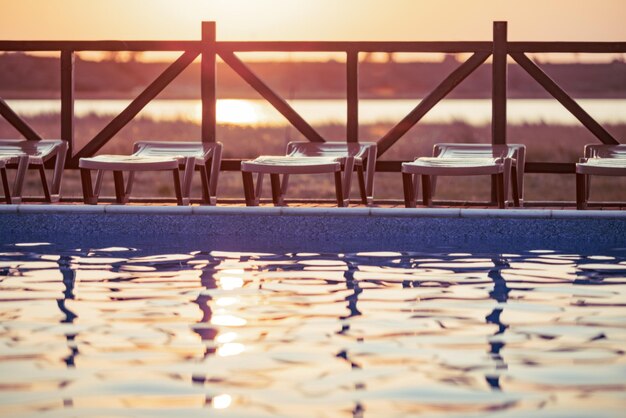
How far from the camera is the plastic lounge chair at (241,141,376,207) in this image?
24.3 feet

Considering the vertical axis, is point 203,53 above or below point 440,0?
below

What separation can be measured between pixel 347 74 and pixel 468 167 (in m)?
1.47

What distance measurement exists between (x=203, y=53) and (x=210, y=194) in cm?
110

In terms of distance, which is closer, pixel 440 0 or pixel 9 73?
pixel 440 0

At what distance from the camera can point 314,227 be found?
21.5 feet

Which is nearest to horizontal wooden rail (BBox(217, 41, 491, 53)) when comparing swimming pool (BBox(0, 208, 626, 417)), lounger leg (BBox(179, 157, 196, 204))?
lounger leg (BBox(179, 157, 196, 204))

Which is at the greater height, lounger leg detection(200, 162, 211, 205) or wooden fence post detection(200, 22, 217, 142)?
wooden fence post detection(200, 22, 217, 142)

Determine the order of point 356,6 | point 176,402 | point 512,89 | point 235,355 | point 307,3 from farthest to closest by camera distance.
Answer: point 512,89 → point 356,6 → point 307,3 → point 235,355 → point 176,402

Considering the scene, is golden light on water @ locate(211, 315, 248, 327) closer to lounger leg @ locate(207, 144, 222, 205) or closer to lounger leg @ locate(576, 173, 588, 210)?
lounger leg @ locate(576, 173, 588, 210)

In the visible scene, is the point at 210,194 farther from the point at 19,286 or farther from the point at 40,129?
the point at 40,129

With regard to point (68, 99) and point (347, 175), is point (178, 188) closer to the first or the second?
point (347, 175)

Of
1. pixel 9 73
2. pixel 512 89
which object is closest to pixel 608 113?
pixel 512 89

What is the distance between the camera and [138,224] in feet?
21.9

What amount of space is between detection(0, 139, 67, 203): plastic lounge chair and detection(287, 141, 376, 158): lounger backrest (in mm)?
1513
